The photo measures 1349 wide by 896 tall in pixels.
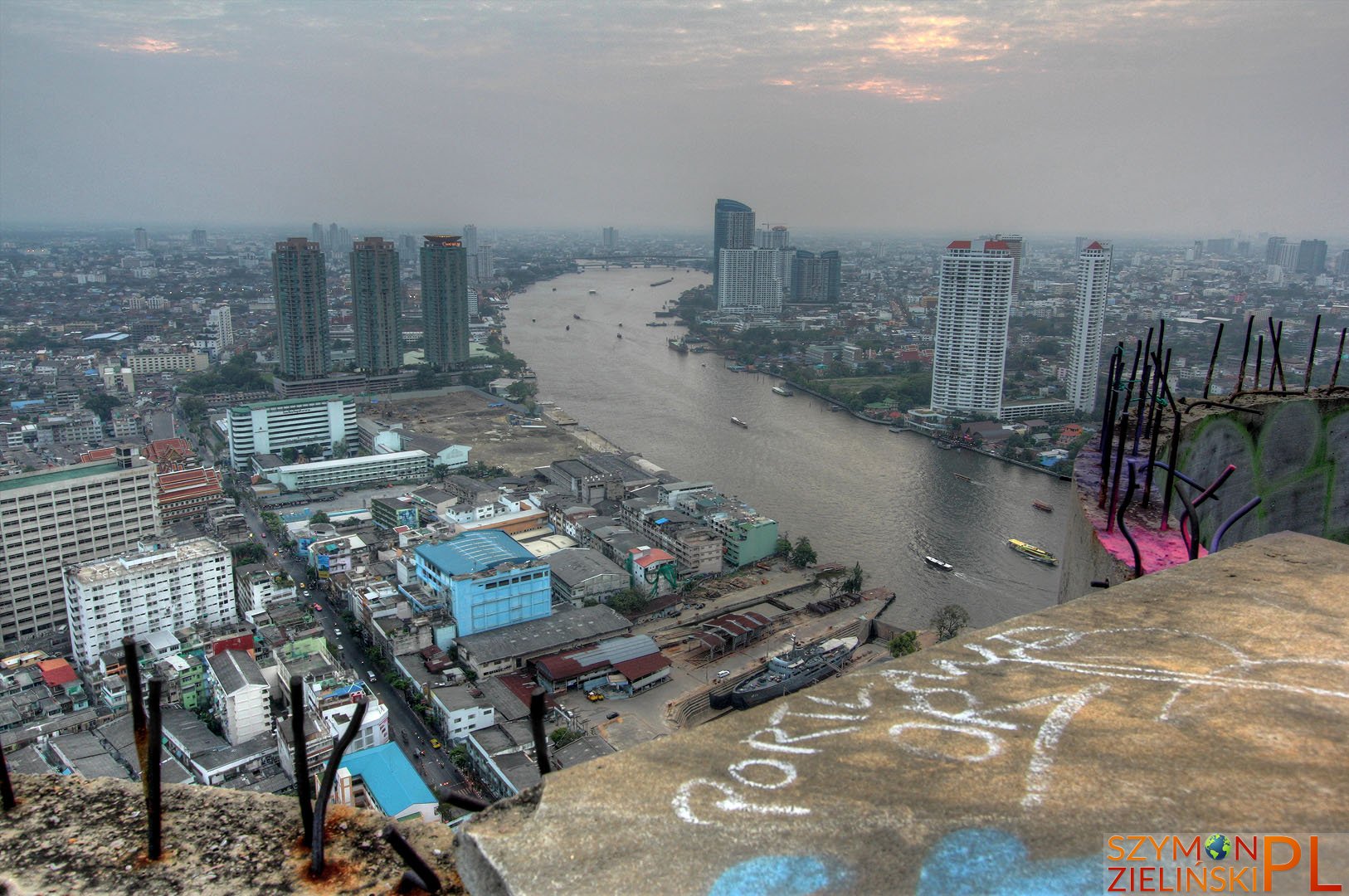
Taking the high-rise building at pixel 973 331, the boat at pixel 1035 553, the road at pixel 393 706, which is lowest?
the road at pixel 393 706

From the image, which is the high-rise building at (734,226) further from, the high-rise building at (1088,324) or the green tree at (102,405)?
the green tree at (102,405)

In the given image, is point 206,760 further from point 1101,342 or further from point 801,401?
point 1101,342

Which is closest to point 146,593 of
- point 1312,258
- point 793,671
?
point 793,671

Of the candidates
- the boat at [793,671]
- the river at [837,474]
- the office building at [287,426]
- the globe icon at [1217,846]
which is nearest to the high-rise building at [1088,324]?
the river at [837,474]

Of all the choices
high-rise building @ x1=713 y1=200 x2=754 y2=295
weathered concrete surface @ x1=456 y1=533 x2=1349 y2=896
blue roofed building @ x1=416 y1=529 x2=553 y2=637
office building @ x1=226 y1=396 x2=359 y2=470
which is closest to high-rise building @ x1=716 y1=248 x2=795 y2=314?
high-rise building @ x1=713 y1=200 x2=754 y2=295

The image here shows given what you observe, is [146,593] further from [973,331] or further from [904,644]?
[973,331]

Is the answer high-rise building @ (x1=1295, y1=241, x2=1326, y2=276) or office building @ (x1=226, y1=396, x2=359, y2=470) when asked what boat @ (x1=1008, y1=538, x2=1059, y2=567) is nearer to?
office building @ (x1=226, y1=396, x2=359, y2=470)
